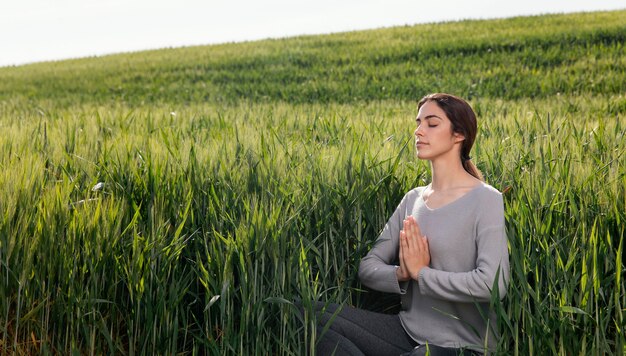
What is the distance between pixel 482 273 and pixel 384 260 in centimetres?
51

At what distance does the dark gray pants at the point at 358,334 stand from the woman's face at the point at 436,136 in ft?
2.32

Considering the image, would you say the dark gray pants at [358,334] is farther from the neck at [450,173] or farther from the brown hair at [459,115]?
the brown hair at [459,115]

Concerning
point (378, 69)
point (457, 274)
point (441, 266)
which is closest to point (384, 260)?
point (441, 266)

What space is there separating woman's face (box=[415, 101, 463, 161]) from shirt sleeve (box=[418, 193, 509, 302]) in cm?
29

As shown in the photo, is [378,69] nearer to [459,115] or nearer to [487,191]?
[459,115]

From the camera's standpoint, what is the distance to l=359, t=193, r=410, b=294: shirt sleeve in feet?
8.77

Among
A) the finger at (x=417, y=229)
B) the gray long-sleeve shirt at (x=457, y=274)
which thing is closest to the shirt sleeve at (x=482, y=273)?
the gray long-sleeve shirt at (x=457, y=274)

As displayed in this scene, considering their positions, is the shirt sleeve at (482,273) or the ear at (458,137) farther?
the ear at (458,137)

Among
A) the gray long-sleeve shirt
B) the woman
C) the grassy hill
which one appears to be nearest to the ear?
the woman

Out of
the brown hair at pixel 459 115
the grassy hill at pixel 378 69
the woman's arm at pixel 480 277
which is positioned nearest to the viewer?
the woman's arm at pixel 480 277

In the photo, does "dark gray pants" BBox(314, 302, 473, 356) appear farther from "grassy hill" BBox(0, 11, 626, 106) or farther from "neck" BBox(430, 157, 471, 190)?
"grassy hill" BBox(0, 11, 626, 106)

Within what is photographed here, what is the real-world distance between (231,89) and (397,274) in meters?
12.9

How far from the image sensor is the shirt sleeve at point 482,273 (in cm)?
243

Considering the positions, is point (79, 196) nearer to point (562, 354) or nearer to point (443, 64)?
point (562, 354)
